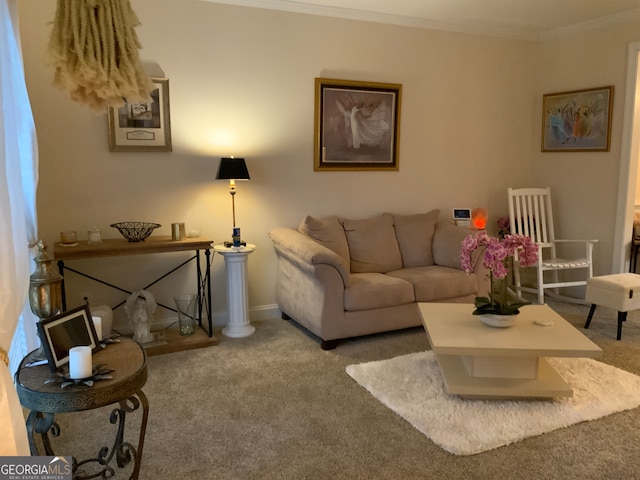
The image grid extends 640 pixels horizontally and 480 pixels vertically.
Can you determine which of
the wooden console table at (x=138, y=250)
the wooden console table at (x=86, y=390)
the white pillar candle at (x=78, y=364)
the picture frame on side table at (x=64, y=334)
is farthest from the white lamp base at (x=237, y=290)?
the white pillar candle at (x=78, y=364)

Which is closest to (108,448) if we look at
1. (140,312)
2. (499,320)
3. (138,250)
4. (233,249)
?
(140,312)

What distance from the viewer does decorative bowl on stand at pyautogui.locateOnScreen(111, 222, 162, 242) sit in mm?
3420

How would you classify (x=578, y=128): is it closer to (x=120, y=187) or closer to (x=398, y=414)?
(x=398, y=414)

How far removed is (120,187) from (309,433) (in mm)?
2321

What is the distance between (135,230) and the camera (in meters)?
→ 3.43

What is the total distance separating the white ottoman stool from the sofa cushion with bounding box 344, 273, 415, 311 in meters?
1.43

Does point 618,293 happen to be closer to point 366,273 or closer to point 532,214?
point 532,214

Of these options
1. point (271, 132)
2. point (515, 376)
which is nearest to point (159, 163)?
point (271, 132)

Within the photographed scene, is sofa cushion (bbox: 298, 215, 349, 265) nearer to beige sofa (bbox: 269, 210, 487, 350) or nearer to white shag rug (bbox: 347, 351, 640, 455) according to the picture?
beige sofa (bbox: 269, 210, 487, 350)

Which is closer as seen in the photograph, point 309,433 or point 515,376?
point 309,433

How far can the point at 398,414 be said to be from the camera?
2576 millimetres

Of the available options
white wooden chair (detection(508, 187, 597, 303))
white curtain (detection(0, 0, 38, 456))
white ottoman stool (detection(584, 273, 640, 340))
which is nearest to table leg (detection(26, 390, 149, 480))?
white curtain (detection(0, 0, 38, 456))

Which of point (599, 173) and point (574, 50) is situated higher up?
point (574, 50)

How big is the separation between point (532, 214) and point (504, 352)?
278 centimetres
